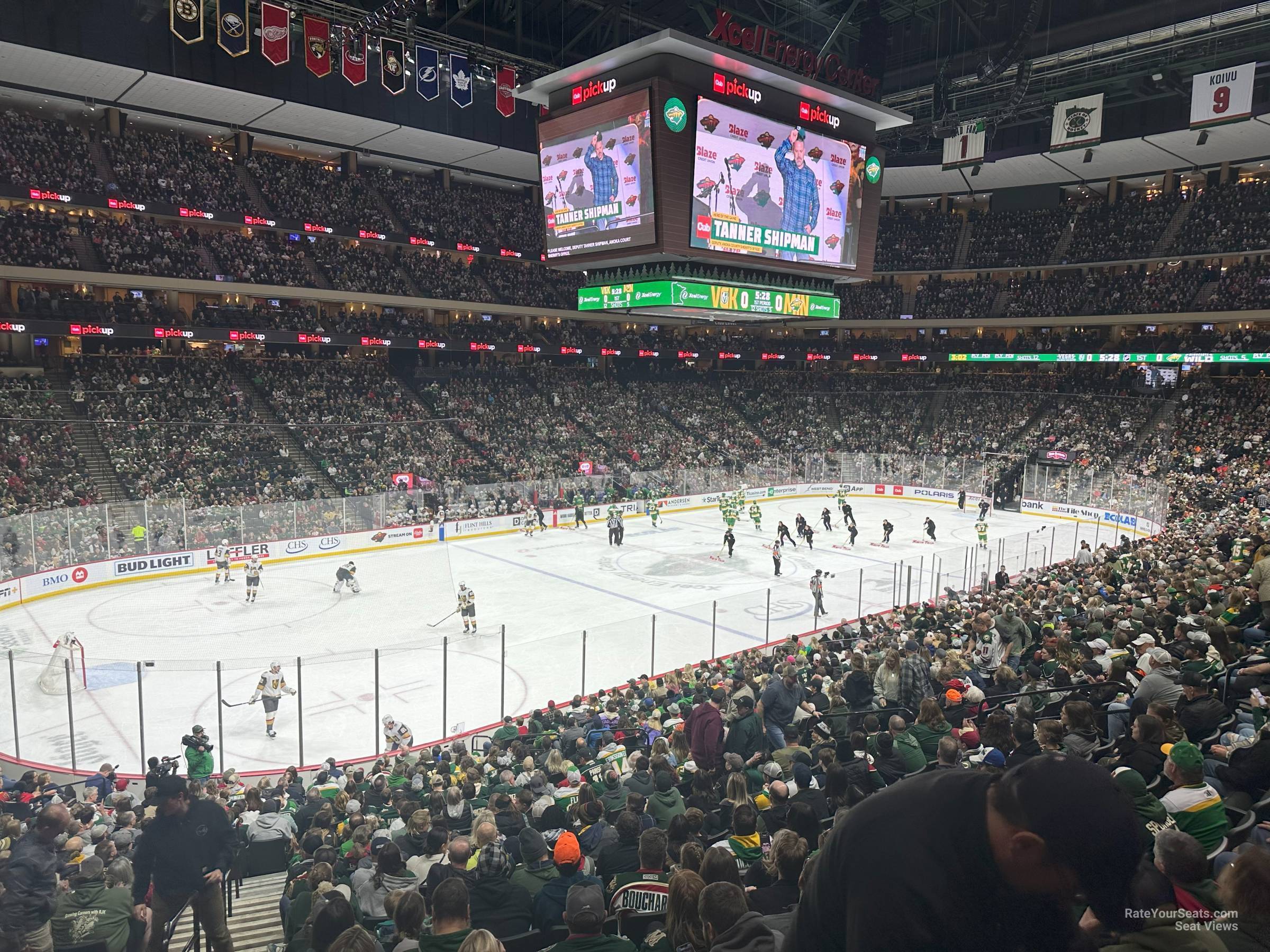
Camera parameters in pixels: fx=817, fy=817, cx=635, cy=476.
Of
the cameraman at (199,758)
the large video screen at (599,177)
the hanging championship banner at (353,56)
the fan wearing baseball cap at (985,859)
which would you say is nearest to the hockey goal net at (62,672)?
the cameraman at (199,758)

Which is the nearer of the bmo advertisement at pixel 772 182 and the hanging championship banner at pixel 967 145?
the bmo advertisement at pixel 772 182

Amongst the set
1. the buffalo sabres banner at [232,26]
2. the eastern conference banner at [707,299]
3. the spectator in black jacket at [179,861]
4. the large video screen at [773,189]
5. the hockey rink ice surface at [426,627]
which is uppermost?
the buffalo sabres banner at [232,26]

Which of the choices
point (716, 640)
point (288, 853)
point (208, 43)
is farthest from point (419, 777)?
point (208, 43)

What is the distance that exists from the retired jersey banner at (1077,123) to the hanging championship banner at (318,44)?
1112 inches

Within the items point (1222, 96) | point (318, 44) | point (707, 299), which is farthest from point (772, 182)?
point (1222, 96)

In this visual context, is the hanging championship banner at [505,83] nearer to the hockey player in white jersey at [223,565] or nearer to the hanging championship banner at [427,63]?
the hanging championship banner at [427,63]

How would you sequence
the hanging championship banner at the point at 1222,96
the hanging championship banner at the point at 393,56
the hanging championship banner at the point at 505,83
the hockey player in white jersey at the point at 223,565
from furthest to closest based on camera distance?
the hanging championship banner at the point at 505,83 → the hanging championship banner at the point at 393,56 → the hanging championship banner at the point at 1222,96 → the hockey player in white jersey at the point at 223,565

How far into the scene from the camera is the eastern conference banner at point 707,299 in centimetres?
2359

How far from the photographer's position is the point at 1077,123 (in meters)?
32.8

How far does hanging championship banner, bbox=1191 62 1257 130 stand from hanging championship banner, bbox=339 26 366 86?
2910 cm

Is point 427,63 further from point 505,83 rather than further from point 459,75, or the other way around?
point 505,83

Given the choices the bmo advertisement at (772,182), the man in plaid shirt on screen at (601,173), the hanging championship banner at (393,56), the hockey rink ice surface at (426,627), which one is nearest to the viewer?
the hockey rink ice surface at (426,627)

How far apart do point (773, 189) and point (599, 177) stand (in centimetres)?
493

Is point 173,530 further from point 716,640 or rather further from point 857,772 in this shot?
point 857,772
